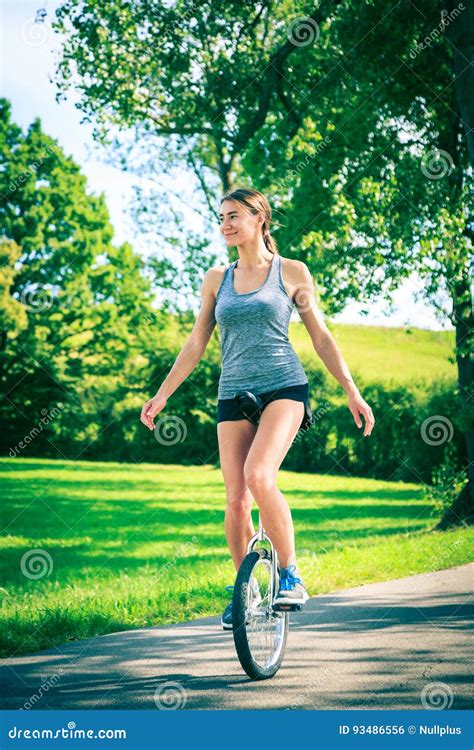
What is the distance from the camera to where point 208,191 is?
24.2 m

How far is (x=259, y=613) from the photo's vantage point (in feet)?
14.9

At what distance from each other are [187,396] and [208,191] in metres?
9.42

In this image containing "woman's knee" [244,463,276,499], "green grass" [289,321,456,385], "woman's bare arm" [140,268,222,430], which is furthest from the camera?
"green grass" [289,321,456,385]

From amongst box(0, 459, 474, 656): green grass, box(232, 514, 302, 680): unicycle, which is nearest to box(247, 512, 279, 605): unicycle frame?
box(232, 514, 302, 680): unicycle

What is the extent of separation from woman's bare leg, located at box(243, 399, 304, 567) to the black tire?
5.3 inches

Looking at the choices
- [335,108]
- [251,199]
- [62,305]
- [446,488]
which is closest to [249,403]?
[251,199]

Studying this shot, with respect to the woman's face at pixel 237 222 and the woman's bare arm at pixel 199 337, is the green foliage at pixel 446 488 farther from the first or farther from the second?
the woman's face at pixel 237 222

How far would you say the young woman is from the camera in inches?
178

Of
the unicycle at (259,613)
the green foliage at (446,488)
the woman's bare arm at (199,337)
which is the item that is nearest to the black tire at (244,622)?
the unicycle at (259,613)

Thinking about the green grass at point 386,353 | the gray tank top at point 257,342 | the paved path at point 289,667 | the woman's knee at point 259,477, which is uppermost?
the green grass at point 386,353

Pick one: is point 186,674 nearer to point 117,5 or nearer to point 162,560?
point 162,560

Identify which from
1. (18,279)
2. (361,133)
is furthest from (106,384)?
(361,133)

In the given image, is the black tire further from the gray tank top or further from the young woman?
the gray tank top

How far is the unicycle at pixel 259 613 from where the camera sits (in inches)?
169
